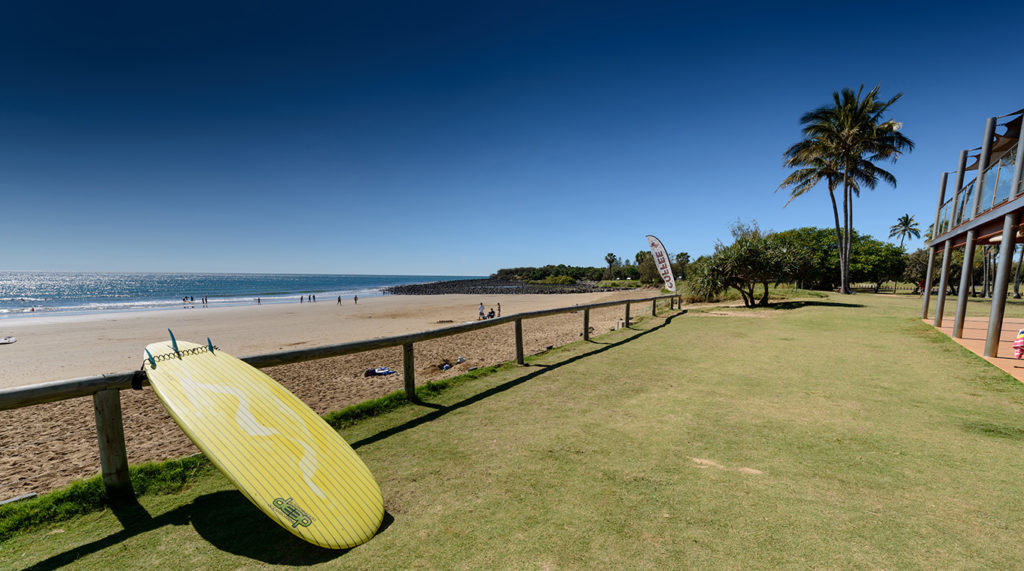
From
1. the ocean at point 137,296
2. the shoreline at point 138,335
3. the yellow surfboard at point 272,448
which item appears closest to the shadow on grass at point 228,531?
the yellow surfboard at point 272,448

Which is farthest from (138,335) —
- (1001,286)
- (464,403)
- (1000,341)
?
Result: (1000,341)

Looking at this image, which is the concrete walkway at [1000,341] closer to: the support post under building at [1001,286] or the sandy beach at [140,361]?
the support post under building at [1001,286]

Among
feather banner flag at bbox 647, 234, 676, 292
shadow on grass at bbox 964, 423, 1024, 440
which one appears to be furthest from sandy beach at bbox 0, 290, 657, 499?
shadow on grass at bbox 964, 423, 1024, 440

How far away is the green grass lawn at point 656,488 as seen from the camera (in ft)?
7.05

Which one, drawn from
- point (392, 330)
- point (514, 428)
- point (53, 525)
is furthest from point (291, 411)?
point (392, 330)

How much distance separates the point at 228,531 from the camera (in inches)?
94.0

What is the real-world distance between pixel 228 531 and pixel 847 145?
1403 inches

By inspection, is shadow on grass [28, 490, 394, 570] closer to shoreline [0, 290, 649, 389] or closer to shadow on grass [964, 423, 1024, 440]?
shadow on grass [964, 423, 1024, 440]

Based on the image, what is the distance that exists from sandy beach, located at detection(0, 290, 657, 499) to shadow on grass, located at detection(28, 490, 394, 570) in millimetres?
2915

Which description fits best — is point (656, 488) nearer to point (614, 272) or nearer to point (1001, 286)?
point (1001, 286)

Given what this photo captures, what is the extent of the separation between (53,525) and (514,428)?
3.36 metres

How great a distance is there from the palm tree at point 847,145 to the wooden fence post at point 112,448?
117 feet

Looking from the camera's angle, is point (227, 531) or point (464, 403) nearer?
point (227, 531)

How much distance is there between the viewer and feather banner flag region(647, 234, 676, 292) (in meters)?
17.4
